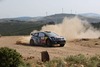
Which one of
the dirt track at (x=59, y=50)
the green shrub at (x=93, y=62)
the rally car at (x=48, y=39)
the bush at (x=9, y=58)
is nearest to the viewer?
A: the bush at (x=9, y=58)

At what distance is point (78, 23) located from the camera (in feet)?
206

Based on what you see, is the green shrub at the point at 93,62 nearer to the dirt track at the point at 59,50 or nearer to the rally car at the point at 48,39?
the dirt track at the point at 59,50

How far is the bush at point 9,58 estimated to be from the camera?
17672 mm

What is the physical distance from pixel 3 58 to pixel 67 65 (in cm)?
381

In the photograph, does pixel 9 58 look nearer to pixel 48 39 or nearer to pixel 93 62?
pixel 93 62

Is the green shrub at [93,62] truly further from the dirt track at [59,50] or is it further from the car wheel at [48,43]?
the car wheel at [48,43]

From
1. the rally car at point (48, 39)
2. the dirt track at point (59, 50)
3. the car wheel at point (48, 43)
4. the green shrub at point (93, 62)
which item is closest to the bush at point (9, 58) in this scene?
→ the green shrub at point (93, 62)

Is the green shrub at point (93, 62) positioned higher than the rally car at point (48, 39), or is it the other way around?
the green shrub at point (93, 62)

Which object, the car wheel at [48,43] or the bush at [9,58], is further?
the car wheel at [48,43]

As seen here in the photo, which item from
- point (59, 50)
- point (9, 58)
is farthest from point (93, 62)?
point (59, 50)

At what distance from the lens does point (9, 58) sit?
17812 mm

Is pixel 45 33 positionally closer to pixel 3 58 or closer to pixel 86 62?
pixel 86 62

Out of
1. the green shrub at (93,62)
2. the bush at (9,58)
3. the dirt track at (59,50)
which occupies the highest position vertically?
the bush at (9,58)

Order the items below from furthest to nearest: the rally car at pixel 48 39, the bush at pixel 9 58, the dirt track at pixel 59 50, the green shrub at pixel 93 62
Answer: the rally car at pixel 48 39
the dirt track at pixel 59 50
the green shrub at pixel 93 62
the bush at pixel 9 58
